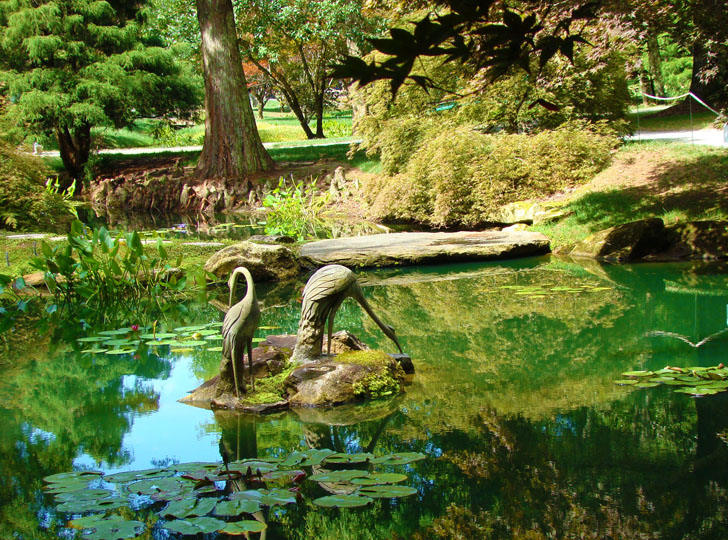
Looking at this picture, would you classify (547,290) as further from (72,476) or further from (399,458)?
→ (72,476)

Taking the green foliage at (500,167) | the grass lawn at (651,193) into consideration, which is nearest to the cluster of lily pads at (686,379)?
the grass lawn at (651,193)

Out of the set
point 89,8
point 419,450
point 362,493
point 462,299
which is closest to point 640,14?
point 462,299

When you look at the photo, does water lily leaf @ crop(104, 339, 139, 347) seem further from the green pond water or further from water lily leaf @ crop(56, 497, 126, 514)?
water lily leaf @ crop(56, 497, 126, 514)

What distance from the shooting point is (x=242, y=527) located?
300cm

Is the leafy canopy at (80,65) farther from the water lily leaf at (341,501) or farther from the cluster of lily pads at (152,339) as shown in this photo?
the water lily leaf at (341,501)

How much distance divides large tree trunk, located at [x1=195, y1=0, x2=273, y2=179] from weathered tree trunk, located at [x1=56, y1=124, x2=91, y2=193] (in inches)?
250

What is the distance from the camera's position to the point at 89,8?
81.7 feet

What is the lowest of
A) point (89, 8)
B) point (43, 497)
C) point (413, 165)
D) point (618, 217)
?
point (43, 497)

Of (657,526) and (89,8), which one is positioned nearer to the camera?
(657,526)

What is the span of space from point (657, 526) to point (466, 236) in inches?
378

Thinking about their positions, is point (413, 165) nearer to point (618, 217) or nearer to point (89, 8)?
point (618, 217)

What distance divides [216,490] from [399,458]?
3.29ft

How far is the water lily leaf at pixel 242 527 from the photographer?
2.97 m

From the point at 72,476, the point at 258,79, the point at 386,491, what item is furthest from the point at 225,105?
the point at 258,79
